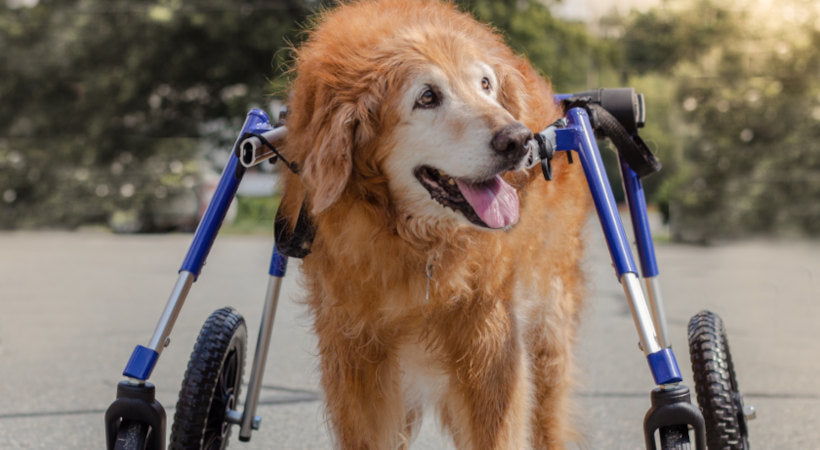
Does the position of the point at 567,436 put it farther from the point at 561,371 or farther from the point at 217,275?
the point at 217,275

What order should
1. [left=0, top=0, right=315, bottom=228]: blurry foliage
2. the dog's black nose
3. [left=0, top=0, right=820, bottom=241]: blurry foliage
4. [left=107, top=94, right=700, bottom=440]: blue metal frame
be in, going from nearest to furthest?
the dog's black nose < [left=107, top=94, right=700, bottom=440]: blue metal frame < [left=0, top=0, right=820, bottom=241]: blurry foliage < [left=0, top=0, right=315, bottom=228]: blurry foliage

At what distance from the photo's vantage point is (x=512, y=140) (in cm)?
274

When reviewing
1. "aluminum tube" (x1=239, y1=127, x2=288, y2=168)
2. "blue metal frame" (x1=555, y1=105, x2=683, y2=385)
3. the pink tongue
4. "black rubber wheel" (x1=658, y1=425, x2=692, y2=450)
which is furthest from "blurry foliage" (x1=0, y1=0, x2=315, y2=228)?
"black rubber wheel" (x1=658, y1=425, x2=692, y2=450)

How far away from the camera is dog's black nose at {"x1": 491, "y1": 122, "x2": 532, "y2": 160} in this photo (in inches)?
108

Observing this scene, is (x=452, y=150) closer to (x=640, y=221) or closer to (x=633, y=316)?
(x=633, y=316)

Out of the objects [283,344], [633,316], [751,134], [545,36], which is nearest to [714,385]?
[633,316]

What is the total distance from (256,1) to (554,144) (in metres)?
23.5

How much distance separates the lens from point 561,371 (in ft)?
13.1

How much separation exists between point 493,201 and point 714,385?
3.56 ft

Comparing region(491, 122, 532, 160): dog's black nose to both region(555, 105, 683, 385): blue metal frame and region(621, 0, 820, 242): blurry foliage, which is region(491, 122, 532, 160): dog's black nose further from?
region(621, 0, 820, 242): blurry foliage

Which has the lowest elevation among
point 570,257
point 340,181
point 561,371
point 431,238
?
point 561,371

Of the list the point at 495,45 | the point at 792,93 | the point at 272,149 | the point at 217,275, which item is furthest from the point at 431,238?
the point at 792,93

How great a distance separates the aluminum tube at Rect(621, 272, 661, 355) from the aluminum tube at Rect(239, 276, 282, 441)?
4.78ft

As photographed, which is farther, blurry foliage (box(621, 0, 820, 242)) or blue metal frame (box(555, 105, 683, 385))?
blurry foliage (box(621, 0, 820, 242))
